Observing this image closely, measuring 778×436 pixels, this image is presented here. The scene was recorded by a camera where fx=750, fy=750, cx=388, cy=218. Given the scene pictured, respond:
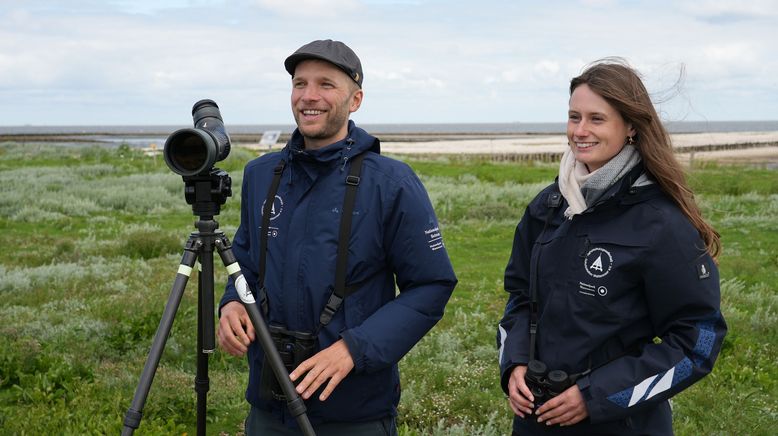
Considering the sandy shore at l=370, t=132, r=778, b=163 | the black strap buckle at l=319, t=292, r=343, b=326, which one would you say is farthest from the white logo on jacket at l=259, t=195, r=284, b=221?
the sandy shore at l=370, t=132, r=778, b=163

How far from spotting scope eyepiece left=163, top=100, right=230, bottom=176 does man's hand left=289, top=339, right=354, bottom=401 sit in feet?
2.72

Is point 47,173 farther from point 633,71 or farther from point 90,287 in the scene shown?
point 633,71

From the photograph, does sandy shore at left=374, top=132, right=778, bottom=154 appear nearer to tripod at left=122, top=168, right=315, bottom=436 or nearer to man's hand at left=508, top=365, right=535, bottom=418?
man's hand at left=508, top=365, right=535, bottom=418

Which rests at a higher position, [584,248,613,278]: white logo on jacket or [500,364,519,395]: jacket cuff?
[584,248,613,278]: white logo on jacket

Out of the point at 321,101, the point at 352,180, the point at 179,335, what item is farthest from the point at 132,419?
the point at 179,335

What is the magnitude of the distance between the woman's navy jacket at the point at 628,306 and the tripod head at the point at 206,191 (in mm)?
1281

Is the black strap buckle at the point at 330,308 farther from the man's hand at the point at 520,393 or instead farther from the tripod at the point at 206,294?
A: the man's hand at the point at 520,393

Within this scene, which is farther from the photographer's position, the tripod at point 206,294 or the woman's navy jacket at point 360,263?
the woman's navy jacket at point 360,263

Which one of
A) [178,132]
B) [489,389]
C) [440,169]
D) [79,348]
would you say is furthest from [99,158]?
[178,132]

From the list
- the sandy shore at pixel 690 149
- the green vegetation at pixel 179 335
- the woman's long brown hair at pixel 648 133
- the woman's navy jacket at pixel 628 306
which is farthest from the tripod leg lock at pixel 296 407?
the sandy shore at pixel 690 149

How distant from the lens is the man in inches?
115

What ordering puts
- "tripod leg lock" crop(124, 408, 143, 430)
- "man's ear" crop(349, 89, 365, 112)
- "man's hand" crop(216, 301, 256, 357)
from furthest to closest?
"man's ear" crop(349, 89, 365, 112), "man's hand" crop(216, 301, 256, 357), "tripod leg lock" crop(124, 408, 143, 430)

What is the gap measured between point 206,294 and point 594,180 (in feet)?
5.07

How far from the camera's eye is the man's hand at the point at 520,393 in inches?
115
